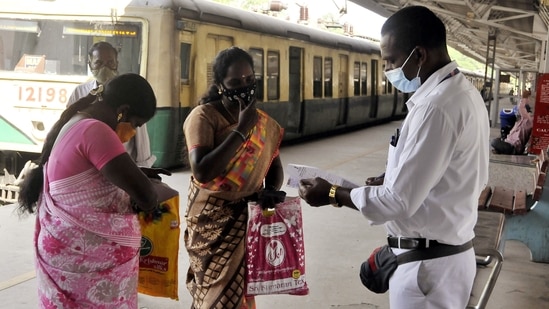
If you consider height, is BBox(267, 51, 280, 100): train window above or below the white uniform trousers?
above

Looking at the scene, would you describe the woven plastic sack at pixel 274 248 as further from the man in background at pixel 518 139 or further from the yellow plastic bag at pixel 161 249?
the man in background at pixel 518 139

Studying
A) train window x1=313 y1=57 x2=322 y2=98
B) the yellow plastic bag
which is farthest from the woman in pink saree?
train window x1=313 y1=57 x2=322 y2=98

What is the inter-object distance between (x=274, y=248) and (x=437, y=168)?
106 cm

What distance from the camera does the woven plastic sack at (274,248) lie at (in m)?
2.82

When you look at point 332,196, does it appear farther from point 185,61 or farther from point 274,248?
point 185,61

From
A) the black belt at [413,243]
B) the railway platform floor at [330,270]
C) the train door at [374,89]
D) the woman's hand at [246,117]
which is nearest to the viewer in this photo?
the black belt at [413,243]

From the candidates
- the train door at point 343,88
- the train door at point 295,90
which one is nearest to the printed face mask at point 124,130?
the train door at point 295,90

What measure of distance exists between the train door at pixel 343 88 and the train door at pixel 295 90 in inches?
106

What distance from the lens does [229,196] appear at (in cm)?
283

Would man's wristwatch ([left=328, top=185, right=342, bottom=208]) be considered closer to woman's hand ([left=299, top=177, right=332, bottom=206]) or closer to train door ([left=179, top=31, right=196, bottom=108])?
woman's hand ([left=299, top=177, right=332, bottom=206])

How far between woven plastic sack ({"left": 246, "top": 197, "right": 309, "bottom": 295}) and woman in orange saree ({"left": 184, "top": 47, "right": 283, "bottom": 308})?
6cm

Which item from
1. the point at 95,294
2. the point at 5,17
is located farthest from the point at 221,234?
the point at 5,17

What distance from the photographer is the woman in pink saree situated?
230 centimetres

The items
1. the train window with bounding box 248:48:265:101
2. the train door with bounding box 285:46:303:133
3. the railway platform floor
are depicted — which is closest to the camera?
the railway platform floor
